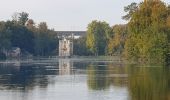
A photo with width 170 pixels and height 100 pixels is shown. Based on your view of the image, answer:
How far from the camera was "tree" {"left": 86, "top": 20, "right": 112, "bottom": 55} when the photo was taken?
164 m

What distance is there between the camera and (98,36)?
16612 cm

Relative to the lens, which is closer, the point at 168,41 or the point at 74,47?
the point at 168,41

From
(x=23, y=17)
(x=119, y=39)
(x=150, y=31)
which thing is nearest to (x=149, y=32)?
(x=150, y=31)

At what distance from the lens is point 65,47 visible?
580 ft

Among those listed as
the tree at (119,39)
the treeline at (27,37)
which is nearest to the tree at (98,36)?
the treeline at (27,37)

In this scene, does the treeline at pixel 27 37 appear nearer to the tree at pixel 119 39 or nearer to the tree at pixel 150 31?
the tree at pixel 119 39

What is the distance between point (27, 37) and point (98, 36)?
2411 cm

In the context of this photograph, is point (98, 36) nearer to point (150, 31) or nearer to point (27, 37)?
point (27, 37)

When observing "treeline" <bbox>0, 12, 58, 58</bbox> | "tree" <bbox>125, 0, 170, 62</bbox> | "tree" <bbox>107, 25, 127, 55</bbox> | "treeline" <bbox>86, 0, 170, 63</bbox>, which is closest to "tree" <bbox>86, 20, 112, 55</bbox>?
"treeline" <bbox>0, 12, 58, 58</bbox>

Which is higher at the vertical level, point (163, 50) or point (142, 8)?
point (142, 8)

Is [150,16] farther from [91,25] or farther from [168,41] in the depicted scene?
[91,25]

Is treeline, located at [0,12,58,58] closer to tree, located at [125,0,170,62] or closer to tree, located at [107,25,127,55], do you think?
tree, located at [107,25,127,55]

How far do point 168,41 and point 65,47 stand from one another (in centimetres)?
9742

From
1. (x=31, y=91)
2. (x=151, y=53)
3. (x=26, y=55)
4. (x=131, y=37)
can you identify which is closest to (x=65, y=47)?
(x=26, y=55)
